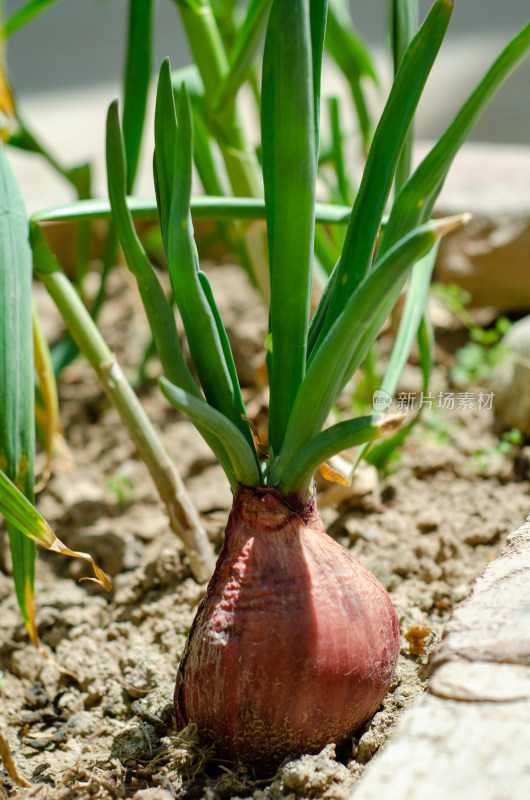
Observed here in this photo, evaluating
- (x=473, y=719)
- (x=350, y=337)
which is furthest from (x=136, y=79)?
(x=473, y=719)

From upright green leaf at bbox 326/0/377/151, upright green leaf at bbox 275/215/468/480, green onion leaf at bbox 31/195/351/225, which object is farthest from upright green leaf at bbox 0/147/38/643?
upright green leaf at bbox 326/0/377/151

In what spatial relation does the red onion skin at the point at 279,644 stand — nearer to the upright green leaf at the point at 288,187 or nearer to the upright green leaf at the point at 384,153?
the upright green leaf at the point at 288,187

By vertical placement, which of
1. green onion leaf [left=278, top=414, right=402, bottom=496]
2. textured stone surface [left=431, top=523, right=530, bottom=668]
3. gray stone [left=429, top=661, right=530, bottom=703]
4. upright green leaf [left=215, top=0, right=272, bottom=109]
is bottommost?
gray stone [left=429, top=661, right=530, bottom=703]

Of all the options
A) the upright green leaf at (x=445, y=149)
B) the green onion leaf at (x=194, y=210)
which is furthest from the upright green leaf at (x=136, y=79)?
the upright green leaf at (x=445, y=149)

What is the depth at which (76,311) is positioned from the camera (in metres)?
0.84

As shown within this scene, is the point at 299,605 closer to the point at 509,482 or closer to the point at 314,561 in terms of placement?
the point at 314,561

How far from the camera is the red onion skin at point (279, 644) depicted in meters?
0.59

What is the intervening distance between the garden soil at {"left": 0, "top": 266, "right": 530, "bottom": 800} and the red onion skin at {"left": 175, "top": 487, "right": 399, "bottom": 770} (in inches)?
1.0

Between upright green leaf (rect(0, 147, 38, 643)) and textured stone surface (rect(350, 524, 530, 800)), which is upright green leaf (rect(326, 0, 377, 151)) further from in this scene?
textured stone surface (rect(350, 524, 530, 800))

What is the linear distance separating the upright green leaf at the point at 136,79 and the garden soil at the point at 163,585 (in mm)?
261

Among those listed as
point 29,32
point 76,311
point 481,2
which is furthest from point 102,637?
point 29,32

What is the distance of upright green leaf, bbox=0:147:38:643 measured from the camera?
72cm

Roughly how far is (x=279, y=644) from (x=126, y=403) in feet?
1.23

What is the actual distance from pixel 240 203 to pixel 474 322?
846mm
